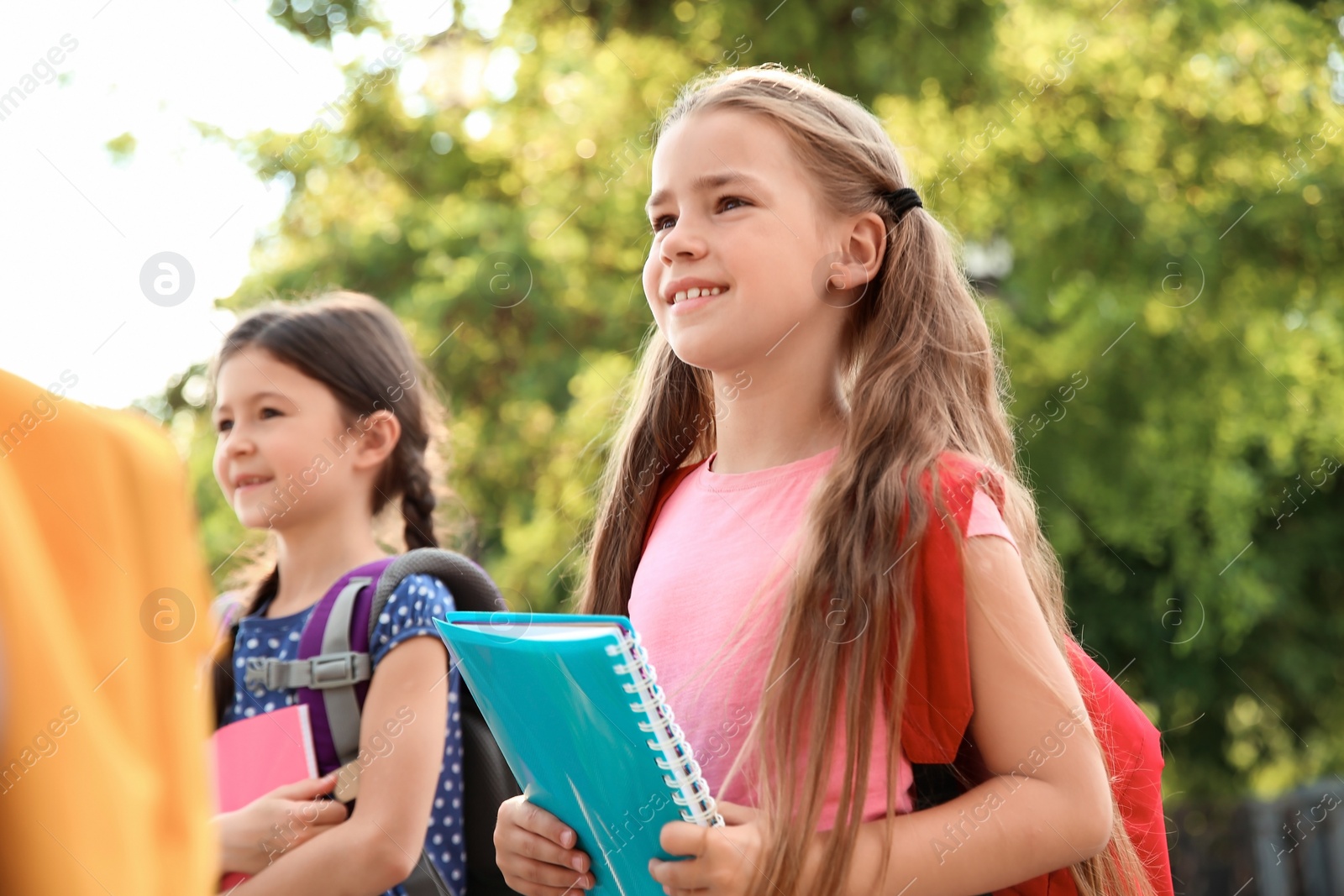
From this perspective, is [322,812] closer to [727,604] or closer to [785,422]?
[727,604]

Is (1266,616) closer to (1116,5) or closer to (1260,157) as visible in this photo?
(1260,157)

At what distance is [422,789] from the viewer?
1826 mm

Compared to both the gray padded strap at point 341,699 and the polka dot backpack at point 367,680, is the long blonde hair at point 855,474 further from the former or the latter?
the gray padded strap at point 341,699

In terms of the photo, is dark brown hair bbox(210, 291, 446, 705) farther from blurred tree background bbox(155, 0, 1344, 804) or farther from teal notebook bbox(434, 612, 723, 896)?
blurred tree background bbox(155, 0, 1344, 804)

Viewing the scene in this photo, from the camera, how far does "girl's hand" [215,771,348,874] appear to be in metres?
1.81

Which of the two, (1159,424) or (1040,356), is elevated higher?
(1040,356)

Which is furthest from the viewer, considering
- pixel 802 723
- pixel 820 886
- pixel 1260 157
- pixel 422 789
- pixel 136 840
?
pixel 1260 157

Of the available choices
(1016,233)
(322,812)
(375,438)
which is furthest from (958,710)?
(1016,233)

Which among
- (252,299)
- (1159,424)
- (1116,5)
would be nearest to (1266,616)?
(1159,424)

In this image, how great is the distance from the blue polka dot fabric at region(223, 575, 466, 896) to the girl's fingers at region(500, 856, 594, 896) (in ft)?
1.60

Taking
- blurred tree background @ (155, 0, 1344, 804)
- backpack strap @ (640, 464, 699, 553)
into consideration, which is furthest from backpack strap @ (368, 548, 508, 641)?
blurred tree background @ (155, 0, 1344, 804)

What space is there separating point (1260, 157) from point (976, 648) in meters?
4.98

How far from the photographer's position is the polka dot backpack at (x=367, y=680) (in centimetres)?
191

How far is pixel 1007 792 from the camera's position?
1.30 m
